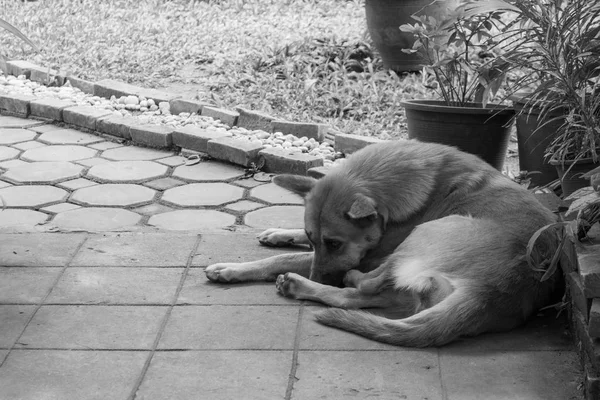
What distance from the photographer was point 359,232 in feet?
13.5

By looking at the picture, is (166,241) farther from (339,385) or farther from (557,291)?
(557,291)

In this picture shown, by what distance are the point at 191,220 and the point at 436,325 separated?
2.22 m

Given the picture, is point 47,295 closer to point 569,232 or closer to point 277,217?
point 277,217

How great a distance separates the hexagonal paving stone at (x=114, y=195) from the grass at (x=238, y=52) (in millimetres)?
2012

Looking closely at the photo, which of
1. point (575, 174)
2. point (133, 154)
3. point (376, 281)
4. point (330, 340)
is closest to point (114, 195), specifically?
point (133, 154)

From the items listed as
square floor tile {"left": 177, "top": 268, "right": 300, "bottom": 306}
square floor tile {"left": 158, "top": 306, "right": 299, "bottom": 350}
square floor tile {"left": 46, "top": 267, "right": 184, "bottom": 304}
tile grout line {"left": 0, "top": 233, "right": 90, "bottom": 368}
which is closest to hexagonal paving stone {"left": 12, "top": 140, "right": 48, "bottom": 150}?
tile grout line {"left": 0, "top": 233, "right": 90, "bottom": 368}

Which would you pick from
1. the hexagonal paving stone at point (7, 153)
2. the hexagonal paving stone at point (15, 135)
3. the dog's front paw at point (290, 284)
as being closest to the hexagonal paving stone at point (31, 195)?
the hexagonal paving stone at point (7, 153)

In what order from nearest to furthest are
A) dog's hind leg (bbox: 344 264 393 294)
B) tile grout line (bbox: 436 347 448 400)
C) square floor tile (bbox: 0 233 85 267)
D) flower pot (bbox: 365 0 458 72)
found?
tile grout line (bbox: 436 347 448 400) → dog's hind leg (bbox: 344 264 393 294) → square floor tile (bbox: 0 233 85 267) → flower pot (bbox: 365 0 458 72)

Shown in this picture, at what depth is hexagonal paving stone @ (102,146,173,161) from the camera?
21.7 ft

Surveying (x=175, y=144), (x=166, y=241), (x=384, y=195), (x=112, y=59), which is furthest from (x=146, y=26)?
(x=384, y=195)

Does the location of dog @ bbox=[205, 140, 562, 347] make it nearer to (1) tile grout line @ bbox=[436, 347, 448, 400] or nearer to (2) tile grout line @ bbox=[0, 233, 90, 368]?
(1) tile grout line @ bbox=[436, 347, 448, 400]

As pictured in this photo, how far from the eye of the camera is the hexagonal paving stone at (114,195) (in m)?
5.59

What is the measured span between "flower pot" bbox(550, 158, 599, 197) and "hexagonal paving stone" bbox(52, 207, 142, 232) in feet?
8.43

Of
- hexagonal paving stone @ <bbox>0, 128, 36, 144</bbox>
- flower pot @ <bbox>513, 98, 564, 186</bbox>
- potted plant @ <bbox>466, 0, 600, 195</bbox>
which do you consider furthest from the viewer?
hexagonal paving stone @ <bbox>0, 128, 36, 144</bbox>
